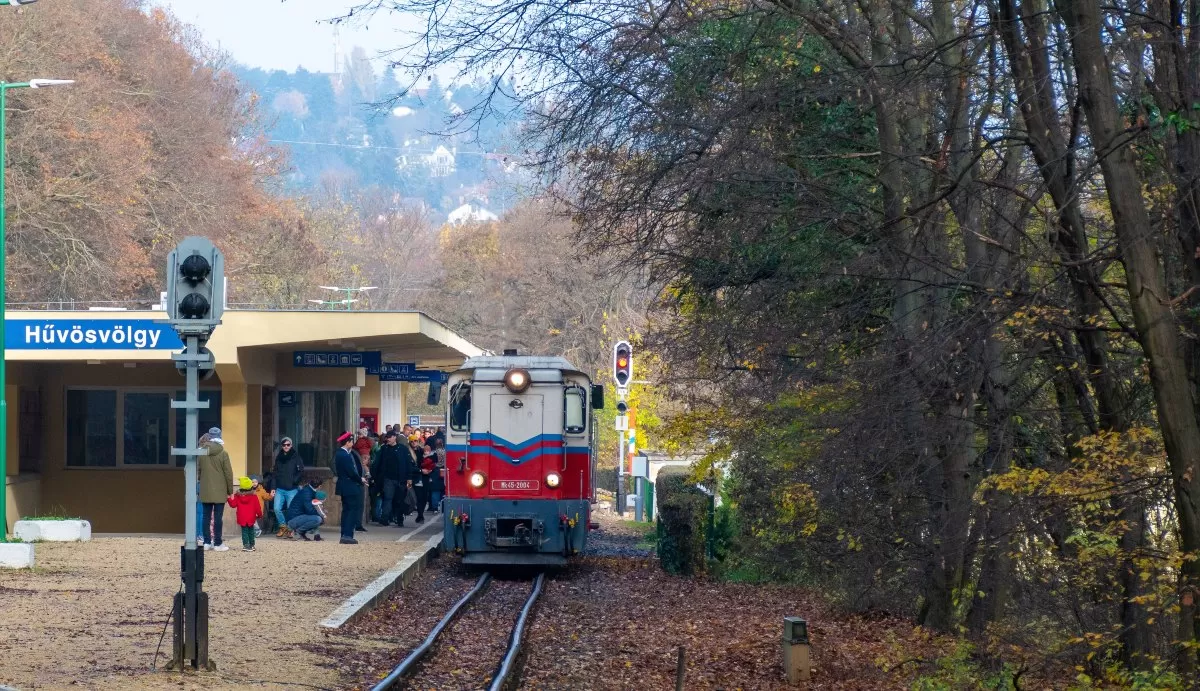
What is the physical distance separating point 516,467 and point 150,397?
9.68 meters

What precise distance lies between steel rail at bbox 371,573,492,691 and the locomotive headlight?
326 centimetres

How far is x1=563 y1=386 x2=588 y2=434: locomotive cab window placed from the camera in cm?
2038

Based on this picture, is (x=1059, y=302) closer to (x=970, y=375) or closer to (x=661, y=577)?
(x=970, y=375)

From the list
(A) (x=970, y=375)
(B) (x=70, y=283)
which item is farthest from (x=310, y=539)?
(B) (x=70, y=283)

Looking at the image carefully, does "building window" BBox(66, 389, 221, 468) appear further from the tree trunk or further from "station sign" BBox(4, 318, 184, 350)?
the tree trunk

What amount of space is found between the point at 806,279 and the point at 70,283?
107 ft

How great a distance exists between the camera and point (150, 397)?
26234mm

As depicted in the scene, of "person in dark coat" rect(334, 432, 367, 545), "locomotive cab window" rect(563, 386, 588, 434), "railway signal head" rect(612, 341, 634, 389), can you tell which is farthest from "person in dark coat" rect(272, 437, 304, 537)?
"railway signal head" rect(612, 341, 634, 389)

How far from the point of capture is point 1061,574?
1134cm

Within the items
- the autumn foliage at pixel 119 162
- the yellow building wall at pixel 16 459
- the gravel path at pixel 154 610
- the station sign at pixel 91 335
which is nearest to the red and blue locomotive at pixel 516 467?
the gravel path at pixel 154 610

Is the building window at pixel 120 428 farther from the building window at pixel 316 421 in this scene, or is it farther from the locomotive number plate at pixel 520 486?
the locomotive number plate at pixel 520 486

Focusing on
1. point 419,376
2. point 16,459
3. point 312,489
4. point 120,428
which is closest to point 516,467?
point 312,489

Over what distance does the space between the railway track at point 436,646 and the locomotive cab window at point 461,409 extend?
378 cm

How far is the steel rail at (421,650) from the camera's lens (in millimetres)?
10367
